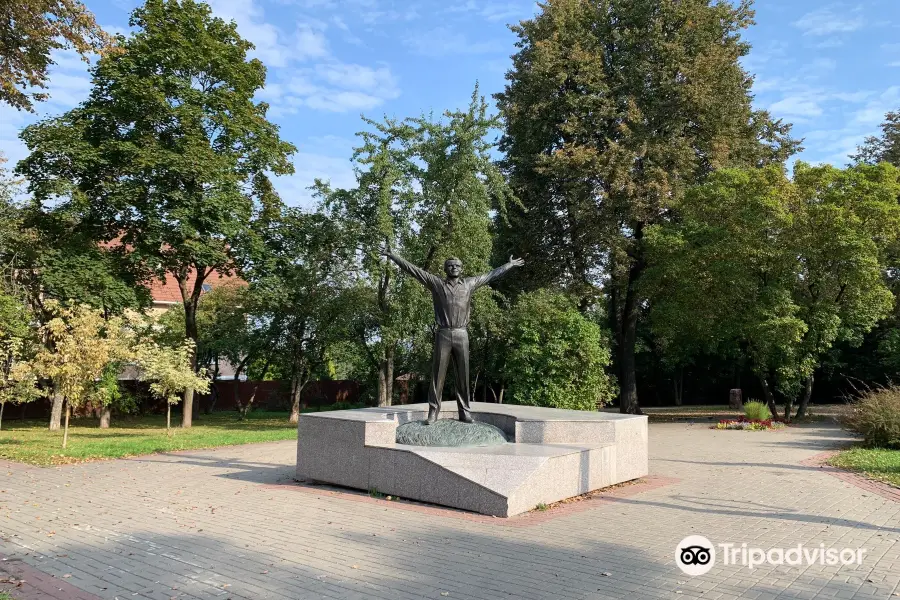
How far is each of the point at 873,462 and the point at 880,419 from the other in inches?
110

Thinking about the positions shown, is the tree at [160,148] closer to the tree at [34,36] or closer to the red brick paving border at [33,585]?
the tree at [34,36]

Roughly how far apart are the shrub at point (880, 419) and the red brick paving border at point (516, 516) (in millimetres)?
6776

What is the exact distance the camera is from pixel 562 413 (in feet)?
38.0

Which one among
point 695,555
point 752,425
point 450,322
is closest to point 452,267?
point 450,322

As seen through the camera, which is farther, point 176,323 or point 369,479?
point 176,323

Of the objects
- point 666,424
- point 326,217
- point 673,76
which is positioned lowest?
point 666,424

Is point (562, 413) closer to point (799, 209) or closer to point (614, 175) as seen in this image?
point (614, 175)

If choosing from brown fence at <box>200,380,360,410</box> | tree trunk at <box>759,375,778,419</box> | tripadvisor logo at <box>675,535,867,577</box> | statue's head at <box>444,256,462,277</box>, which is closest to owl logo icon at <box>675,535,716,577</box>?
tripadvisor logo at <box>675,535,867,577</box>

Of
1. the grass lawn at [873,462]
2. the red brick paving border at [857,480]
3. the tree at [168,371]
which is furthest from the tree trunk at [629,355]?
the tree at [168,371]

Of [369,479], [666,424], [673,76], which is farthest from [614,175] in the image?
[369,479]

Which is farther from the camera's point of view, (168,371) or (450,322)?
(168,371)

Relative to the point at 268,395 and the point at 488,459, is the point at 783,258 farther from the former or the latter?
the point at 268,395

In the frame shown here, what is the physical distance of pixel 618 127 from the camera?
2352 centimetres

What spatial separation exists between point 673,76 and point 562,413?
16560mm
